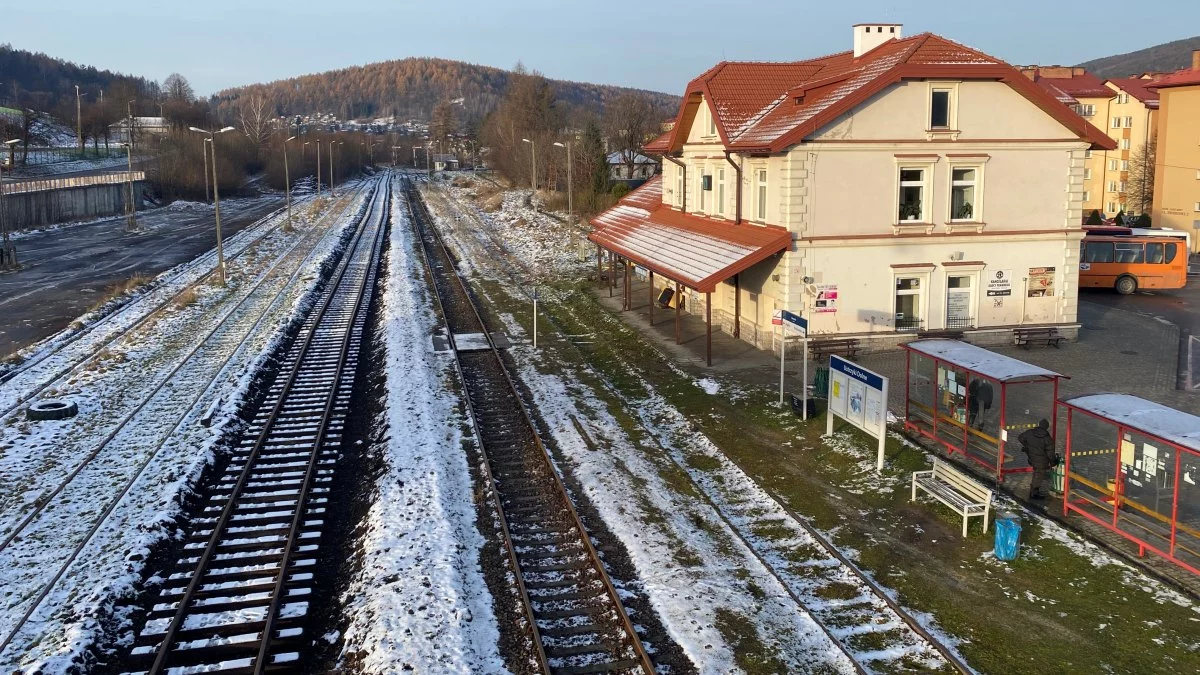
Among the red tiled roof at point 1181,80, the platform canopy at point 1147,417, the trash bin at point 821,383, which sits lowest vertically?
the trash bin at point 821,383

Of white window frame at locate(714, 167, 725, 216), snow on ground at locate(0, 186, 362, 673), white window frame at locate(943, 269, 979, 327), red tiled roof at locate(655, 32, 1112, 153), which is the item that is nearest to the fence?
snow on ground at locate(0, 186, 362, 673)

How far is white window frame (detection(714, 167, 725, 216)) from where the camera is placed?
27.6m

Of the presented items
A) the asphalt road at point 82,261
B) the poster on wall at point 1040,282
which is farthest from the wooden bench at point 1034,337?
the asphalt road at point 82,261

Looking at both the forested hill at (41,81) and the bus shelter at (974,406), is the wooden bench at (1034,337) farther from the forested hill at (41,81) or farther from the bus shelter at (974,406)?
the forested hill at (41,81)

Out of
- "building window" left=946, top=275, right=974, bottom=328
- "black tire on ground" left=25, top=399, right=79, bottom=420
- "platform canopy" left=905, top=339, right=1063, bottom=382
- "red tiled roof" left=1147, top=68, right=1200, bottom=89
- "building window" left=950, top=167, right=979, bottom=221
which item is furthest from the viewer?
"red tiled roof" left=1147, top=68, right=1200, bottom=89

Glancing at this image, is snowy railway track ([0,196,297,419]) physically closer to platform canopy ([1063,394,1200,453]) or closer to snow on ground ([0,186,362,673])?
snow on ground ([0,186,362,673])

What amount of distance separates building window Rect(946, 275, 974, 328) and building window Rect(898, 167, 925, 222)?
6.40ft

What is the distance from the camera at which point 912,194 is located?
76.7ft

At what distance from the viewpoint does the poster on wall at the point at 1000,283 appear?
2384cm

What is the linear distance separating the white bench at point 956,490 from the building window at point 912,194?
10639 mm

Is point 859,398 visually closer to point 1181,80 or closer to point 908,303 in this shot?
point 908,303

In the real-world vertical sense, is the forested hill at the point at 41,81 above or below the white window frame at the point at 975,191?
above

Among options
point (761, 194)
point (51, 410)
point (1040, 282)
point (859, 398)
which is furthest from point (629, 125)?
point (859, 398)

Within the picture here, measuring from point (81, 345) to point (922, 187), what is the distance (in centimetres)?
2324
